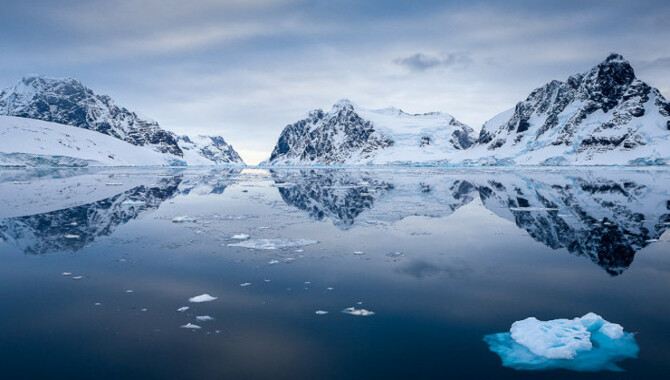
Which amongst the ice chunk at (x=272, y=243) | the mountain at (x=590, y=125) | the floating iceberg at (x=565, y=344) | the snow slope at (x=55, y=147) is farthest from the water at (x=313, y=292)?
the mountain at (x=590, y=125)

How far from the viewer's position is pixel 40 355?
5227 mm

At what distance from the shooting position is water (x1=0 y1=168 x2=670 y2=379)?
16.8 feet

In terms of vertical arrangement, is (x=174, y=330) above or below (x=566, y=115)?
below

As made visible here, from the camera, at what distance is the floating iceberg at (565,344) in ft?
16.8

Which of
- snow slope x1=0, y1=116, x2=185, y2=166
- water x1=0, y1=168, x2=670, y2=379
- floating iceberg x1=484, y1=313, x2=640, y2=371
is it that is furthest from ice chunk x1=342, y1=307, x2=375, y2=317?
snow slope x1=0, y1=116, x2=185, y2=166

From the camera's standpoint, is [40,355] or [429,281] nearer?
[40,355]

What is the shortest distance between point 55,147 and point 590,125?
166897 mm

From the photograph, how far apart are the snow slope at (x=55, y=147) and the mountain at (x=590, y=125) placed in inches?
4666

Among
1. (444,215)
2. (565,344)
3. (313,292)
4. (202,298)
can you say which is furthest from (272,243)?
(444,215)

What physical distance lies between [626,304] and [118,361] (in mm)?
8428

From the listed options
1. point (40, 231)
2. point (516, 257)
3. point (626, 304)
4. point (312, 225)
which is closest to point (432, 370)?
point (626, 304)

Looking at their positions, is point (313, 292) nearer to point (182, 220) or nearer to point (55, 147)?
point (182, 220)

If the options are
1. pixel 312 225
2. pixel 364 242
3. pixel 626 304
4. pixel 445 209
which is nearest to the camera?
pixel 626 304

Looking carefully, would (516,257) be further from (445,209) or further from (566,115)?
(566,115)
